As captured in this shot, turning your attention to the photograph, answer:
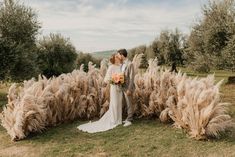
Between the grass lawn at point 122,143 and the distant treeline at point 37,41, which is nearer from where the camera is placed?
the grass lawn at point 122,143

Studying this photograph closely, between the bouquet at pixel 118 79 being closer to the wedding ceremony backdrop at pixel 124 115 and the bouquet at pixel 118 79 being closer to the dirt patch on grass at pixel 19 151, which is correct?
the wedding ceremony backdrop at pixel 124 115

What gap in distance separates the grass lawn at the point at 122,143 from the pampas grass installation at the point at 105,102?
1.03 feet

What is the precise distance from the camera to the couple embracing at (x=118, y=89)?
12711mm

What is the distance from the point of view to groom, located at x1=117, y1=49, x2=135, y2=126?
1271 centimetres

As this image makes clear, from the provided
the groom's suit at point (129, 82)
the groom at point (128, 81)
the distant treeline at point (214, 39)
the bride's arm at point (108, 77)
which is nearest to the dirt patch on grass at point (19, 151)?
the groom at point (128, 81)

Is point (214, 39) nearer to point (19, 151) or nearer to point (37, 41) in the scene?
point (37, 41)

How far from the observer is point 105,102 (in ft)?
44.9

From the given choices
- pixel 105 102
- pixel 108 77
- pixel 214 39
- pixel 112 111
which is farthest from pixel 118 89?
pixel 214 39

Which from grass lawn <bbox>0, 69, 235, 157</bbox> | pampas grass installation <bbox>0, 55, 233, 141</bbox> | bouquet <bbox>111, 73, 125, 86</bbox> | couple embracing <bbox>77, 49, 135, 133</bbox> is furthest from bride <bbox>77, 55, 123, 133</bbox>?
pampas grass installation <bbox>0, 55, 233, 141</bbox>

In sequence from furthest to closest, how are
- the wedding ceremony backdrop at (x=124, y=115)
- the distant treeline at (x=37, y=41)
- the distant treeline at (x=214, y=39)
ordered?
the distant treeline at (x=214, y=39) < the distant treeline at (x=37, y=41) < the wedding ceremony backdrop at (x=124, y=115)

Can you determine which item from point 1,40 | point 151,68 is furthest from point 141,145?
point 1,40

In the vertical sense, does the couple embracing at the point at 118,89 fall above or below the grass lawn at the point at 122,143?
above

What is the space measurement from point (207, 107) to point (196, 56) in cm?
2105

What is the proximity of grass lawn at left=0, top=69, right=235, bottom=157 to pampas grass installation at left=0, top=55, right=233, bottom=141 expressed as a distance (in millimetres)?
315
